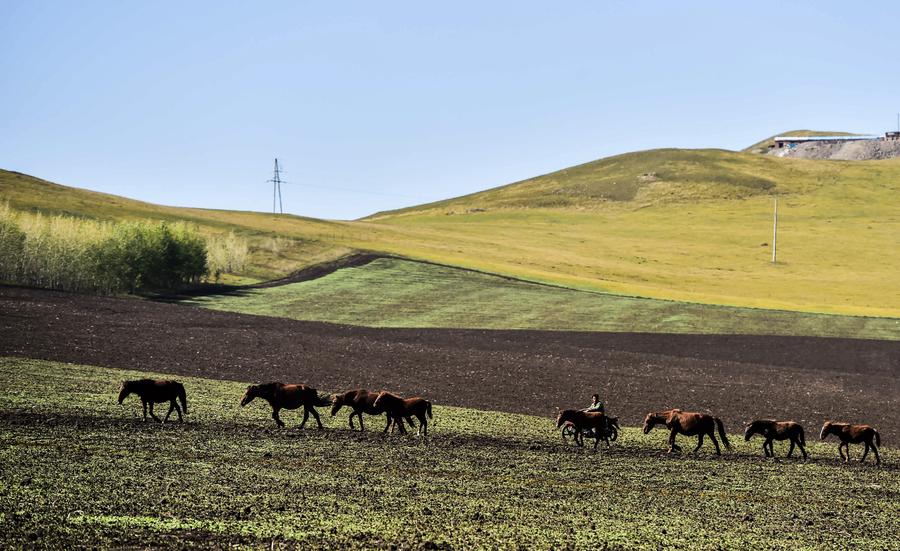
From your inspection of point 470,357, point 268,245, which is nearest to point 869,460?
point 470,357

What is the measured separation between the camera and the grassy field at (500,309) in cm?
6681

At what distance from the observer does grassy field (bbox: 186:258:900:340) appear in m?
66.8

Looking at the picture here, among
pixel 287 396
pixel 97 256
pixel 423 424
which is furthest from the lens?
pixel 97 256

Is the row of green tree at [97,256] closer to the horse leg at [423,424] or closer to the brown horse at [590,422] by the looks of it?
the horse leg at [423,424]

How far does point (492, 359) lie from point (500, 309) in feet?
75.7

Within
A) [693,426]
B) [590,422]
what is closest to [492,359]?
[590,422]

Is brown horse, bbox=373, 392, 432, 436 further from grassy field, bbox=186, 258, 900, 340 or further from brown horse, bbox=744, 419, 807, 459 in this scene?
grassy field, bbox=186, 258, 900, 340

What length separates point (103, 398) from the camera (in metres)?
32.8

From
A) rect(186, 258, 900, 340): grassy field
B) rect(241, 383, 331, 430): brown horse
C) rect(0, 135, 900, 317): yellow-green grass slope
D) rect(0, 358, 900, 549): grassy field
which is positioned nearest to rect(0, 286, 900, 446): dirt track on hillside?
rect(186, 258, 900, 340): grassy field

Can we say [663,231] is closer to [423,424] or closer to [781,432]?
[781,432]

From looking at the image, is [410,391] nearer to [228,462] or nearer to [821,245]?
[228,462]

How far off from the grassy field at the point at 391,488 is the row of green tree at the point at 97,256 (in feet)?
129

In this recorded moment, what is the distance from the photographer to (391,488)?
2186 cm

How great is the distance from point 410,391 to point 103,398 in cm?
1243
